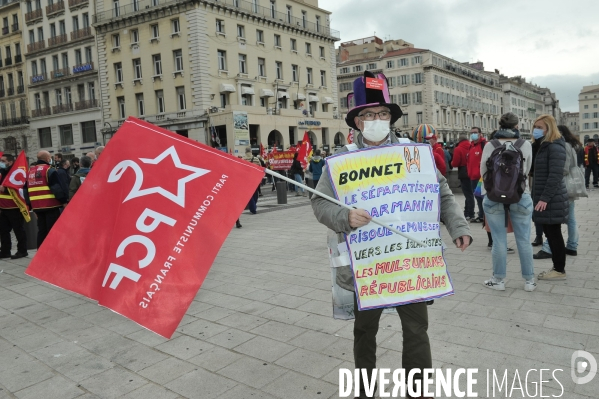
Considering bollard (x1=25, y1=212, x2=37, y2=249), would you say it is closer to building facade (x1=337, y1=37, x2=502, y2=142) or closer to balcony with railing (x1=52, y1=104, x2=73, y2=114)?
balcony with railing (x1=52, y1=104, x2=73, y2=114)

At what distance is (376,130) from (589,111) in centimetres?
16331

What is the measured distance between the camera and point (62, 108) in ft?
161

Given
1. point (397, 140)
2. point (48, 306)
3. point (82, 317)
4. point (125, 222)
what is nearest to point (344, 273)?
point (397, 140)

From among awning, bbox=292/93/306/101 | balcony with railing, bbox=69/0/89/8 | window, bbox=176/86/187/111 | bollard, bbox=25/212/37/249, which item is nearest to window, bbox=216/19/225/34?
window, bbox=176/86/187/111

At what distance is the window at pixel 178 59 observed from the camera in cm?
4050

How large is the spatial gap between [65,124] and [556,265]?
5196 cm

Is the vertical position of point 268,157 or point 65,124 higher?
point 65,124

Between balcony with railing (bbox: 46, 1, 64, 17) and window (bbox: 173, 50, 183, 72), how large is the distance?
16541 mm

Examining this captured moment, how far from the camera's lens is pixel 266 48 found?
45469mm

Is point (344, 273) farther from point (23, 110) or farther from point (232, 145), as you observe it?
point (23, 110)

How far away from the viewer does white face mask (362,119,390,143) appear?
2.93 metres

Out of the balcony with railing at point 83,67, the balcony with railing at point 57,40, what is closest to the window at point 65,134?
the balcony with railing at point 83,67

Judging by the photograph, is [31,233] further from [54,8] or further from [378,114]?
[54,8]

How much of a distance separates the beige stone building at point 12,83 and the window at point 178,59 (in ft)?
73.3
